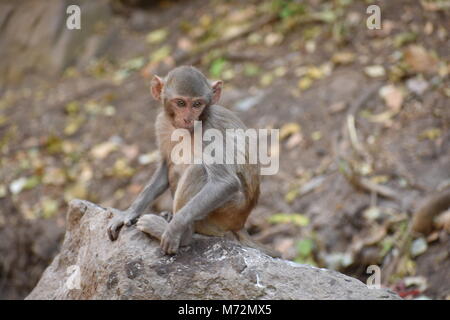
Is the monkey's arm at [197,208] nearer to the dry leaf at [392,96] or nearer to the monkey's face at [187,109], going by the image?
the monkey's face at [187,109]

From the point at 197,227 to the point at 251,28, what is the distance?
7272 mm

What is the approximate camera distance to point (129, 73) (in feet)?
40.5

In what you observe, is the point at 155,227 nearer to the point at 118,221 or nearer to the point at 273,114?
the point at 118,221

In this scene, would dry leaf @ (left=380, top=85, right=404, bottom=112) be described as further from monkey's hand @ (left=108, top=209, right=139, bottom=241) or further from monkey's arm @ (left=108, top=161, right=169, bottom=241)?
monkey's hand @ (left=108, top=209, right=139, bottom=241)

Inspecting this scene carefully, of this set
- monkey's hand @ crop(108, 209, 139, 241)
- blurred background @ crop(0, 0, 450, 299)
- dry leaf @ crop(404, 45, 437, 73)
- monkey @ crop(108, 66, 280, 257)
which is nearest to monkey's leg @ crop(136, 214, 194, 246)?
monkey @ crop(108, 66, 280, 257)

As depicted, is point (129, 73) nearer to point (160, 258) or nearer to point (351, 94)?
point (351, 94)

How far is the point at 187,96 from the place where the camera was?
506 centimetres

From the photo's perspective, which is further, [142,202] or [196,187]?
[142,202]

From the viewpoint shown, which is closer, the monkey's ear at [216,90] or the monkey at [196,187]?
the monkey at [196,187]

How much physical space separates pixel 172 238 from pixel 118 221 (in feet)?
2.15

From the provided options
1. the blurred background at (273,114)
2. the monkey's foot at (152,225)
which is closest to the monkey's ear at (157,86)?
the monkey's foot at (152,225)

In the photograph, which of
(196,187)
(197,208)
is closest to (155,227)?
(197,208)

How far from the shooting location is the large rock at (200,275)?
4195 millimetres

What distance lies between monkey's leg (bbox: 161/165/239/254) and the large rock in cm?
13
